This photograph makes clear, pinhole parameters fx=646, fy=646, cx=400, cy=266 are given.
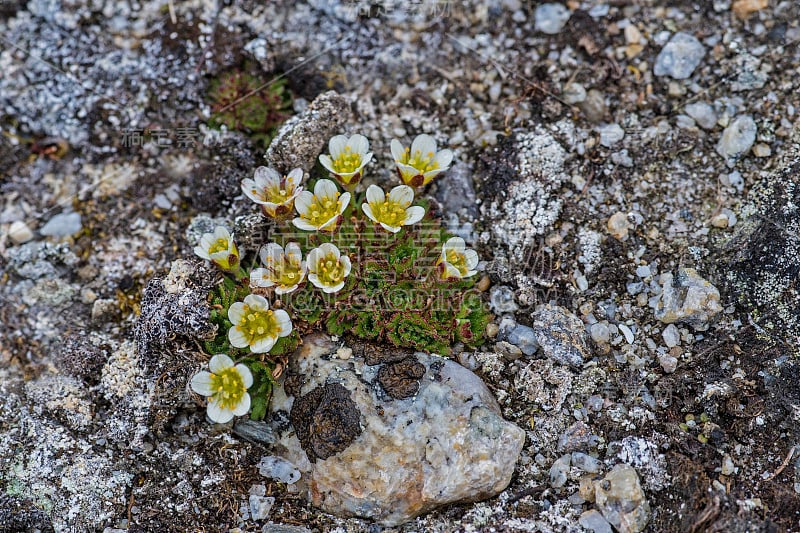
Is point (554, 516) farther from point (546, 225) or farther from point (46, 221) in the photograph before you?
point (46, 221)

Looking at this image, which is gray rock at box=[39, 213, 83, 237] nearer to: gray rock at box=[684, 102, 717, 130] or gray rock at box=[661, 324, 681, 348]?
gray rock at box=[661, 324, 681, 348]

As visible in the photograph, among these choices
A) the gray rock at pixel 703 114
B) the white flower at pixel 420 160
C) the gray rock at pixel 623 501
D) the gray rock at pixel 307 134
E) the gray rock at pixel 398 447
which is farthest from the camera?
the gray rock at pixel 703 114

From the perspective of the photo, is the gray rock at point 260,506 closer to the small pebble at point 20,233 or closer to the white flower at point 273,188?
the white flower at point 273,188

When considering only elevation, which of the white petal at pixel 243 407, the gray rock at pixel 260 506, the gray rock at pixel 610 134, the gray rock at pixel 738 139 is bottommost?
the gray rock at pixel 260 506

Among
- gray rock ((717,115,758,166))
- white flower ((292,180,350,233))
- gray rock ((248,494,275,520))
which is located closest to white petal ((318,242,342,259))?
white flower ((292,180,350,233))

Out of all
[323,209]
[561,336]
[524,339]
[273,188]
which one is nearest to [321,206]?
[323,209]

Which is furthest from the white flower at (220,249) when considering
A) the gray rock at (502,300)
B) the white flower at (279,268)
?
the gray rock at (502,300)

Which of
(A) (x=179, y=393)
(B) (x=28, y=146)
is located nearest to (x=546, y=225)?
(A) (x=179, y=393)

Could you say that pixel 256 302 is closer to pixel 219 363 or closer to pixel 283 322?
pixel 283 322
